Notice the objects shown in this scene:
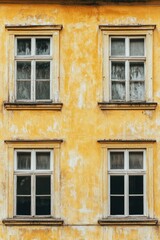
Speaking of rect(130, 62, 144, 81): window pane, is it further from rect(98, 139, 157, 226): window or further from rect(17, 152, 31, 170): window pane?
rect(17, 152, 31, 170): window pane

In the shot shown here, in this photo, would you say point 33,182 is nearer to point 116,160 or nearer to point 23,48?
point 116,160

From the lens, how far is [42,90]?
19094mm

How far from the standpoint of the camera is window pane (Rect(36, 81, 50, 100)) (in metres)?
19.0

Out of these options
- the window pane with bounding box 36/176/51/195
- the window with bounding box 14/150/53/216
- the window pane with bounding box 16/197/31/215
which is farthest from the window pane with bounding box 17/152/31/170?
the window pane with bounding box 16/197/31/215

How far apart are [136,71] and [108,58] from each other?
2.48ft

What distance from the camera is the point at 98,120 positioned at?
18.9 m

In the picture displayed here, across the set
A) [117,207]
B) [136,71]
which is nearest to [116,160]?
[117,207]

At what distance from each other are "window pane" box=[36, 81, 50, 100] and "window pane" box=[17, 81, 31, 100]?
219 mm

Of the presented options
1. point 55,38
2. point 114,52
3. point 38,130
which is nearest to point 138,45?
point 114,52

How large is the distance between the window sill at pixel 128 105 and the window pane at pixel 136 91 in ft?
0.90

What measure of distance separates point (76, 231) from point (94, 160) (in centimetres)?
173

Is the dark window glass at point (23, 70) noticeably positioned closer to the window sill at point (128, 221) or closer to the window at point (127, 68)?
the window at point (127, 68)

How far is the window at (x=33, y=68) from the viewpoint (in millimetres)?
19062

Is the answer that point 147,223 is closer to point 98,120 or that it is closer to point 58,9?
point 98,120
